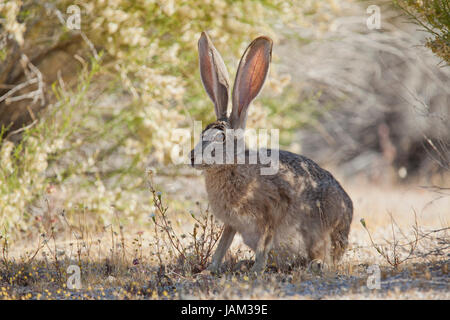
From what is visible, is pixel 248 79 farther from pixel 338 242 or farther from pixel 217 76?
pixel 338 242

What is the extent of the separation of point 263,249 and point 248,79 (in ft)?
4.85

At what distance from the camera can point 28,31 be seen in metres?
7.50

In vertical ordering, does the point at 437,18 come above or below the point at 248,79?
above

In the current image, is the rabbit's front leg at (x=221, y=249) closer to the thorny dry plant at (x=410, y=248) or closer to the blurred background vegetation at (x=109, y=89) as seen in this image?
the thorny dry plant at (x=410, y=248)

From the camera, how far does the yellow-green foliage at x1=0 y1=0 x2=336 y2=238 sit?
6.71 m

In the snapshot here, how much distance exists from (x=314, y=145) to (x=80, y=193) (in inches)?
314

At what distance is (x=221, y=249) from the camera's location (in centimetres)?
488

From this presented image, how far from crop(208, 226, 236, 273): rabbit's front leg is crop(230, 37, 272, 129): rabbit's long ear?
965 millimetres

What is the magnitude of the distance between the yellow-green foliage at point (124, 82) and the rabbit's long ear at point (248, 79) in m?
2.22

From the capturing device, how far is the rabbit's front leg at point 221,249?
15.8 ft

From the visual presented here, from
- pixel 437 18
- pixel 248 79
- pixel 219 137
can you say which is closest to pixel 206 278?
pixel 219 137

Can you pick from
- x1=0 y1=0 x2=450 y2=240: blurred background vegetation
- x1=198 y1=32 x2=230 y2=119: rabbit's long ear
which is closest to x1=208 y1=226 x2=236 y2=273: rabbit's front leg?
x1=198 y1=32 x2=230 y2=119: rabbit's long ear

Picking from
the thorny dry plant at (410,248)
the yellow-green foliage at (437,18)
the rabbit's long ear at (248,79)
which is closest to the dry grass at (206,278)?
the thorny dry plant at (410,248)

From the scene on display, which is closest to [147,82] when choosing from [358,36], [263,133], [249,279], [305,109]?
[263,133]
